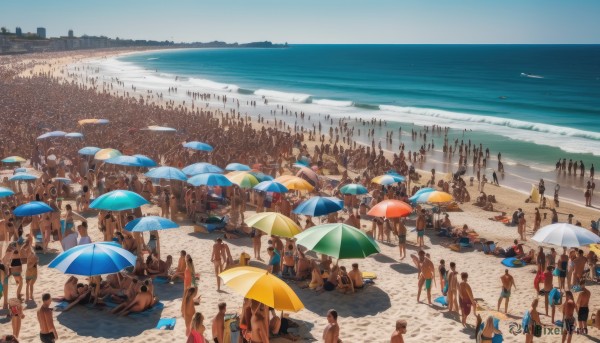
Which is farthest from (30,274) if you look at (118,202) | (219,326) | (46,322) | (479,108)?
(479,108)

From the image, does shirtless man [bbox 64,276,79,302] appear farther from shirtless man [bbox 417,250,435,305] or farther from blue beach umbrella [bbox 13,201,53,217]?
shirtless man [bbox 417,250,435,305]

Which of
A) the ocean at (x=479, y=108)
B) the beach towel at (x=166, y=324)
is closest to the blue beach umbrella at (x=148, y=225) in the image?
the beach towel at (x=166, y=324)

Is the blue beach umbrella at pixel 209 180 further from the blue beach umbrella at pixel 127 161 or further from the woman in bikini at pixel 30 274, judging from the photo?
the woman in bikini at pixel 30 274

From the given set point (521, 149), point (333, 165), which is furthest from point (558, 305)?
point (521, 149)

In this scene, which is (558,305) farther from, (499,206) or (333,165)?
(333,165)

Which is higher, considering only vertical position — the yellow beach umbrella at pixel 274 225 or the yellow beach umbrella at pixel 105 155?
the yellow beach umbrella at pixel 105 155

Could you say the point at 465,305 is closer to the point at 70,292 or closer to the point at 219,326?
the point at 219,326
